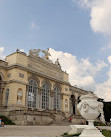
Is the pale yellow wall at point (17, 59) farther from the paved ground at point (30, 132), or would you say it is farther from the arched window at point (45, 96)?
the paved ground at point (30, 132)

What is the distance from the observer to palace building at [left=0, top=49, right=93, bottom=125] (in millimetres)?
23547

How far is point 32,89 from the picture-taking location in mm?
28953

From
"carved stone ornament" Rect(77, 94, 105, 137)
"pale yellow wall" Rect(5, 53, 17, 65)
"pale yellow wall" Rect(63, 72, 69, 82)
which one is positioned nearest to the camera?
"carved stone ornament" Rect(77, 94, 105, 137)

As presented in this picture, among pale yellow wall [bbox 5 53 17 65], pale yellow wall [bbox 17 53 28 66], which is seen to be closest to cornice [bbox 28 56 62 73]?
pale yellow wall [bbox 17 53 28 66]

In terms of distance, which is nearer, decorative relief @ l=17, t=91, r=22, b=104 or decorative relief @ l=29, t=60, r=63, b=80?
decorative relief @ l=17, t=91, r=22, b=104

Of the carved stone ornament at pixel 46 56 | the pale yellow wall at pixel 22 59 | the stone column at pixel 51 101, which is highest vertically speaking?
the carved stone ornament at pixel 46 56

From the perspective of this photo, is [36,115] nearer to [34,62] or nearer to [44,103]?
[44,103]

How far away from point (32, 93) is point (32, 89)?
707mm

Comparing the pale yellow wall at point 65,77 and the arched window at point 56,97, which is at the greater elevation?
the pale yellow wall at point 65,77

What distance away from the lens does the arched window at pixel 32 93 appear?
28.3m

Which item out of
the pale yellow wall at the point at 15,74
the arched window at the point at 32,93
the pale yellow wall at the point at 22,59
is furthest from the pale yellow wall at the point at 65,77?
the pale yellow wall at the point at 15,74

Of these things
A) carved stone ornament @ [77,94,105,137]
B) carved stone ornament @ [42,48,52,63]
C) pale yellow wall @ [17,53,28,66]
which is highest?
carved stone ornament @ [42,48,52,63]

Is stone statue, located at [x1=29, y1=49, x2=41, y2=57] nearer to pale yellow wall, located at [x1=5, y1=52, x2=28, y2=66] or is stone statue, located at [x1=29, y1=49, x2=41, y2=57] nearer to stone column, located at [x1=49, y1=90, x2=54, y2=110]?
pale yellow wall, located at [x1=5, y1=52, x2=28, y2=66]

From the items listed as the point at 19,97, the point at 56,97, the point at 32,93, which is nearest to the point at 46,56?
the point at 56,97
